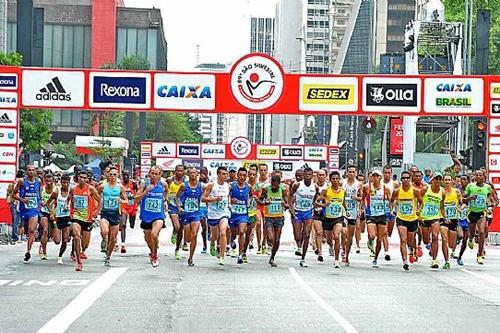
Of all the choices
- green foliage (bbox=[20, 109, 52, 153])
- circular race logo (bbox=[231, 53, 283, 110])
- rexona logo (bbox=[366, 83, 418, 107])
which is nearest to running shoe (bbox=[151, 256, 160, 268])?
circular race logo (bbox=[231, 53, 283, 110])

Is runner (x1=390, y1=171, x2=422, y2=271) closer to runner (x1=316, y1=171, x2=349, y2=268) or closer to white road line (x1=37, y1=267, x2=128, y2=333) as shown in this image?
runner (x1=316, y1=171, x2=349, y2=268)

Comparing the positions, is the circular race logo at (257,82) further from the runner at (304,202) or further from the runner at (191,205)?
the runner at (191,205)

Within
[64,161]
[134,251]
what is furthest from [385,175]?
[64,161]

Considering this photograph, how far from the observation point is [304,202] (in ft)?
70.0

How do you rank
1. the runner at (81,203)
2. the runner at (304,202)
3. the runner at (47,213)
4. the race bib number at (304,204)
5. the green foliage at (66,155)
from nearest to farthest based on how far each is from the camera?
the runner at (81,203), the runner at (304,202), the race bib number at (304,204), the runner at (47,213), the green foliage at (66,155)

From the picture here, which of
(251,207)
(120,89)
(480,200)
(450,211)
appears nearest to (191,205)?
(251,207)

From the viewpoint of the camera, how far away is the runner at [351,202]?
69.6ft

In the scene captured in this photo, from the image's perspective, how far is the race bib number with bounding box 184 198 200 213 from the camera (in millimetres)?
20234

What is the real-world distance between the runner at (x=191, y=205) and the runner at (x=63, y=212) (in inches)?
85.4

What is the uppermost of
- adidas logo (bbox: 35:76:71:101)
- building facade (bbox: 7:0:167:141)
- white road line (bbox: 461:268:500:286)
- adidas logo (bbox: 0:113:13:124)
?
building facade (bbox: 7:0:167:141)

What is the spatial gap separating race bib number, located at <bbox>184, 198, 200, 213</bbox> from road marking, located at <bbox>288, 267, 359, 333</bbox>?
2355 millimetres

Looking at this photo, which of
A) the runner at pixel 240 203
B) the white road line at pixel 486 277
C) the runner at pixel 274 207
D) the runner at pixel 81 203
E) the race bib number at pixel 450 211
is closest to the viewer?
the white road line at pixel 486 277

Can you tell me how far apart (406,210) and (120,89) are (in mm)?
9233

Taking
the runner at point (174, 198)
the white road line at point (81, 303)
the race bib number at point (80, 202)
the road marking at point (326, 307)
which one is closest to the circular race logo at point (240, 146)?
the runner at point (174, 198)
